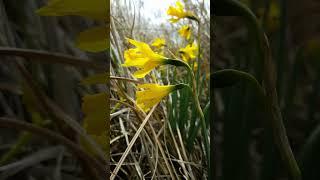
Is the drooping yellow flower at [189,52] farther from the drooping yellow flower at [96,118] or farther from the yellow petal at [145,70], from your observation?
the drooping yellow flower at [96,118]

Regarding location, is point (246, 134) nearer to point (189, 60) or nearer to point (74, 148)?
point (189, 60)

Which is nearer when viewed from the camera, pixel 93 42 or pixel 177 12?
pixel 93 42

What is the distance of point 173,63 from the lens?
937 millimetres

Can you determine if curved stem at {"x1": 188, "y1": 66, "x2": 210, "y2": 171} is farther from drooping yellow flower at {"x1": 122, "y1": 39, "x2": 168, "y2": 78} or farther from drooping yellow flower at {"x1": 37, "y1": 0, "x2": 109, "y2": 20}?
drooping yellow flower at {"x1": 37, "y1": 0, "x2": 109, "y2": 20}

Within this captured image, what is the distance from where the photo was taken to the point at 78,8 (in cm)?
81

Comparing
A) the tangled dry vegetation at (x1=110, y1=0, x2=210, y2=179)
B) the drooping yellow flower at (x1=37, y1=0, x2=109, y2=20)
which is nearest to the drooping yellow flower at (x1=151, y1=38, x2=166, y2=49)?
the tangled dry vegetation at (x1=110, y1=0, x2=210, y2=179)

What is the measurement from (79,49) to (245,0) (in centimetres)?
38

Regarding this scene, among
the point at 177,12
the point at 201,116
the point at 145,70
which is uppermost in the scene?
the point at 177,12

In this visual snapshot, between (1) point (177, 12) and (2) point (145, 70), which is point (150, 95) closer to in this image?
(2) point (145, 70)

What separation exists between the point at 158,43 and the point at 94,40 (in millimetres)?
139

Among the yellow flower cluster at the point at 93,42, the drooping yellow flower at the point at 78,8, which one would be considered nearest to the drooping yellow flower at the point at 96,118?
the yellow flower cluster at the point at 93,42

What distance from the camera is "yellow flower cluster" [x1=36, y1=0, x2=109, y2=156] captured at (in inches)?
30.7

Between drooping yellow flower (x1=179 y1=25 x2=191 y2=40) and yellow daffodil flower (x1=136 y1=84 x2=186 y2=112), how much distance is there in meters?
0.11

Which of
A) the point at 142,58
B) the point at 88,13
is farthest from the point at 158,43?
the point at 88,13
